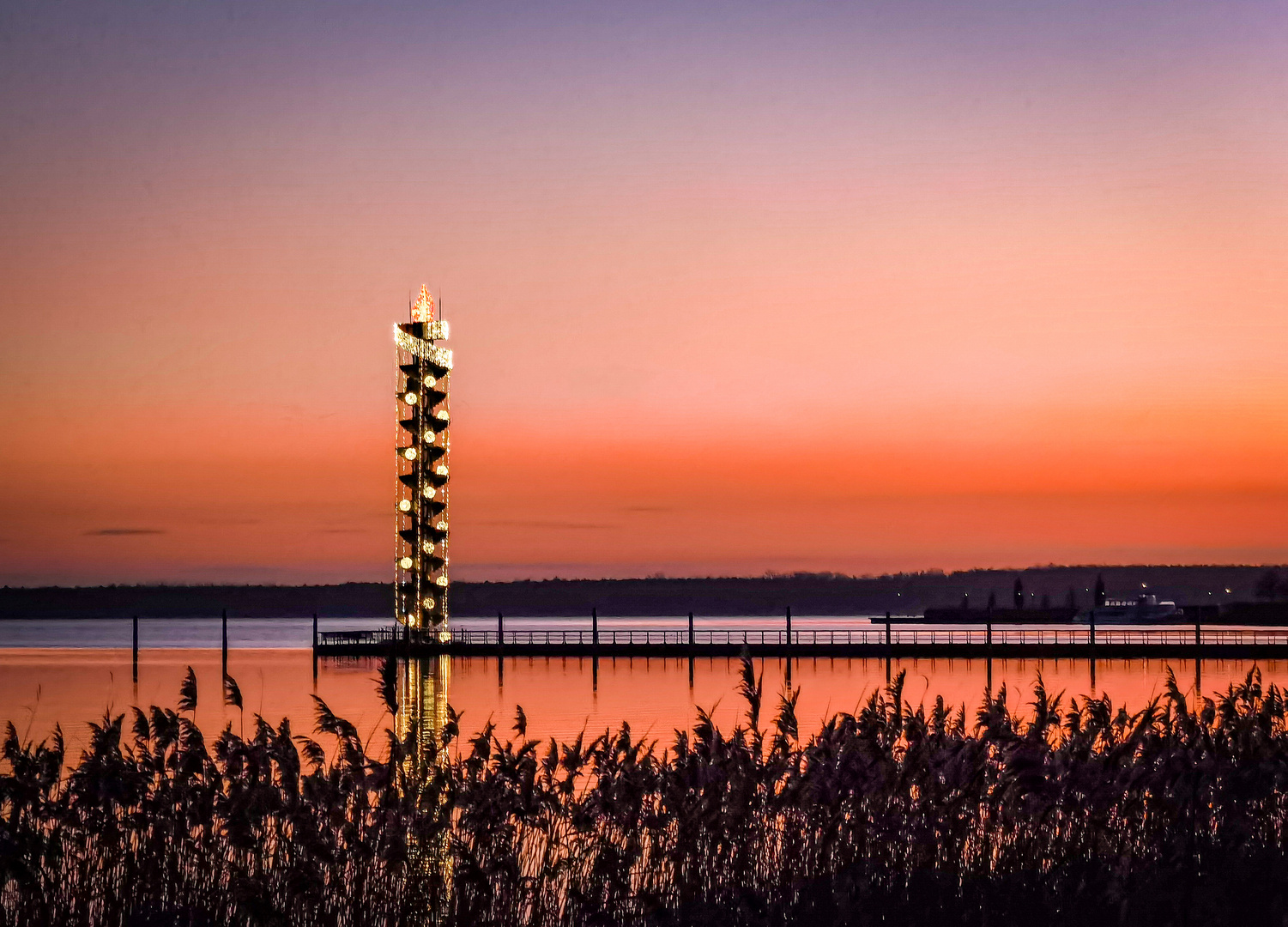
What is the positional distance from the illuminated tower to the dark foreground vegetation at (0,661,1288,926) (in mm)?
84481

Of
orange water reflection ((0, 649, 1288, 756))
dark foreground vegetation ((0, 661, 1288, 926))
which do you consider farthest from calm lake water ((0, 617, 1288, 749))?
dark foreground vegetation ((0, 661, 1288, 926))

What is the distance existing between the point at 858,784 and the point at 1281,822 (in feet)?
18.9

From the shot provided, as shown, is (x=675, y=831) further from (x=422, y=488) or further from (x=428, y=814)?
(x=422, y=488)

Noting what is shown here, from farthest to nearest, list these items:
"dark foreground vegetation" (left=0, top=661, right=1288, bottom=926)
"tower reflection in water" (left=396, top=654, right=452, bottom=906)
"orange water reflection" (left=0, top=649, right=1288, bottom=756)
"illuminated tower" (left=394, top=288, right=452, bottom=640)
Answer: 1. "illuminated tower" (left=394, top=288, right=452, bottom=640)
2. "orange water reflection" (left=0, top=649, right=1288, bottom=756)
3. "tower reflection in water" (left=396, top=654, right=452, bottom=906)
4. "dark foreground vegetation" (left=0, top=661, right=1288, bottom=926)

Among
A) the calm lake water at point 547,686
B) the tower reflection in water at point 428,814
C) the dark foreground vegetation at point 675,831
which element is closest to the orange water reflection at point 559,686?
the calm lake water at point 547,686

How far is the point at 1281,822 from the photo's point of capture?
1716 centimetres

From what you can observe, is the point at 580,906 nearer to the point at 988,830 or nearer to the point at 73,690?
the point at 988,830

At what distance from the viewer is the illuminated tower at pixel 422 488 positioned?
10006cm

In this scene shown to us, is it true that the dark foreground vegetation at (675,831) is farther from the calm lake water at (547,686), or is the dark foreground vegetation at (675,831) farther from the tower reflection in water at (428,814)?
the calm lake water at (547,686)

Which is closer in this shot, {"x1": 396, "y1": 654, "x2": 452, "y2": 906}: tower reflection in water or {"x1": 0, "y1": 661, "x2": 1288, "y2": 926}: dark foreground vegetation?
{"x1": 0, "y1": 661, "x2": 1288, "y2": 926}: dark foreground vegetation

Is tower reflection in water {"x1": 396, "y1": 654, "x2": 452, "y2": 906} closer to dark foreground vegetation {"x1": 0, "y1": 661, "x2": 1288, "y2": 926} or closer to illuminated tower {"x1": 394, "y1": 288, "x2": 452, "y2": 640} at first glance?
dark foreground vegetation {"x1": 0, "y1": 661, "x2": 1288, "y2": 926}

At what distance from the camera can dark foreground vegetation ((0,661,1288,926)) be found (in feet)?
45.6

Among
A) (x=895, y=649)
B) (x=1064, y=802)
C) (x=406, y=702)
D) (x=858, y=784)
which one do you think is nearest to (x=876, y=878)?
(x=858, y=784)

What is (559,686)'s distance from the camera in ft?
247
